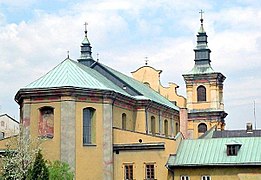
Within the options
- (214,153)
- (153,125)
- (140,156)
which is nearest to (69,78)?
(140,156)

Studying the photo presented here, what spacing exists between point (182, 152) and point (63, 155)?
9.35 metres

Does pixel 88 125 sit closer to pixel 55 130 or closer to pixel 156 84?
pixel 55 130

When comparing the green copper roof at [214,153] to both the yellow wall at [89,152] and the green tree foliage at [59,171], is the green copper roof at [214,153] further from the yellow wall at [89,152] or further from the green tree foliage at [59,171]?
→ the green tree foliage at [59,171]

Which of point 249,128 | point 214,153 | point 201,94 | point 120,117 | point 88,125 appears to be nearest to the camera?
point 214,153

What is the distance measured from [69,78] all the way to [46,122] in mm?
3962

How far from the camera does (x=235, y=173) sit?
143ft

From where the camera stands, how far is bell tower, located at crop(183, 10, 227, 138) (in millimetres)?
73250

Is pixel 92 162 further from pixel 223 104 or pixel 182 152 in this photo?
pixel 223 104

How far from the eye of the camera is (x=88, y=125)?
46531 mm

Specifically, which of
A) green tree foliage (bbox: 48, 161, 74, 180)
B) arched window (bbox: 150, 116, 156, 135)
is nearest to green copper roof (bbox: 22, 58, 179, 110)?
green tree foliage (bbox: 48, 161, 74, 180)

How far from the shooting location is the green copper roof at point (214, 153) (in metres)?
43.9

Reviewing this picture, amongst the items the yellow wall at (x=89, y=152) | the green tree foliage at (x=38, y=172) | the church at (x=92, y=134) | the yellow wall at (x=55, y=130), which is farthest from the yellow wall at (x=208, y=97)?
the green tree foliage at (x=38, y=172)

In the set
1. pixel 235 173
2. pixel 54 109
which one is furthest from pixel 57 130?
pixel 235 173

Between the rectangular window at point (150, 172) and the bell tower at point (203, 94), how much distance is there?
27.4 metres
